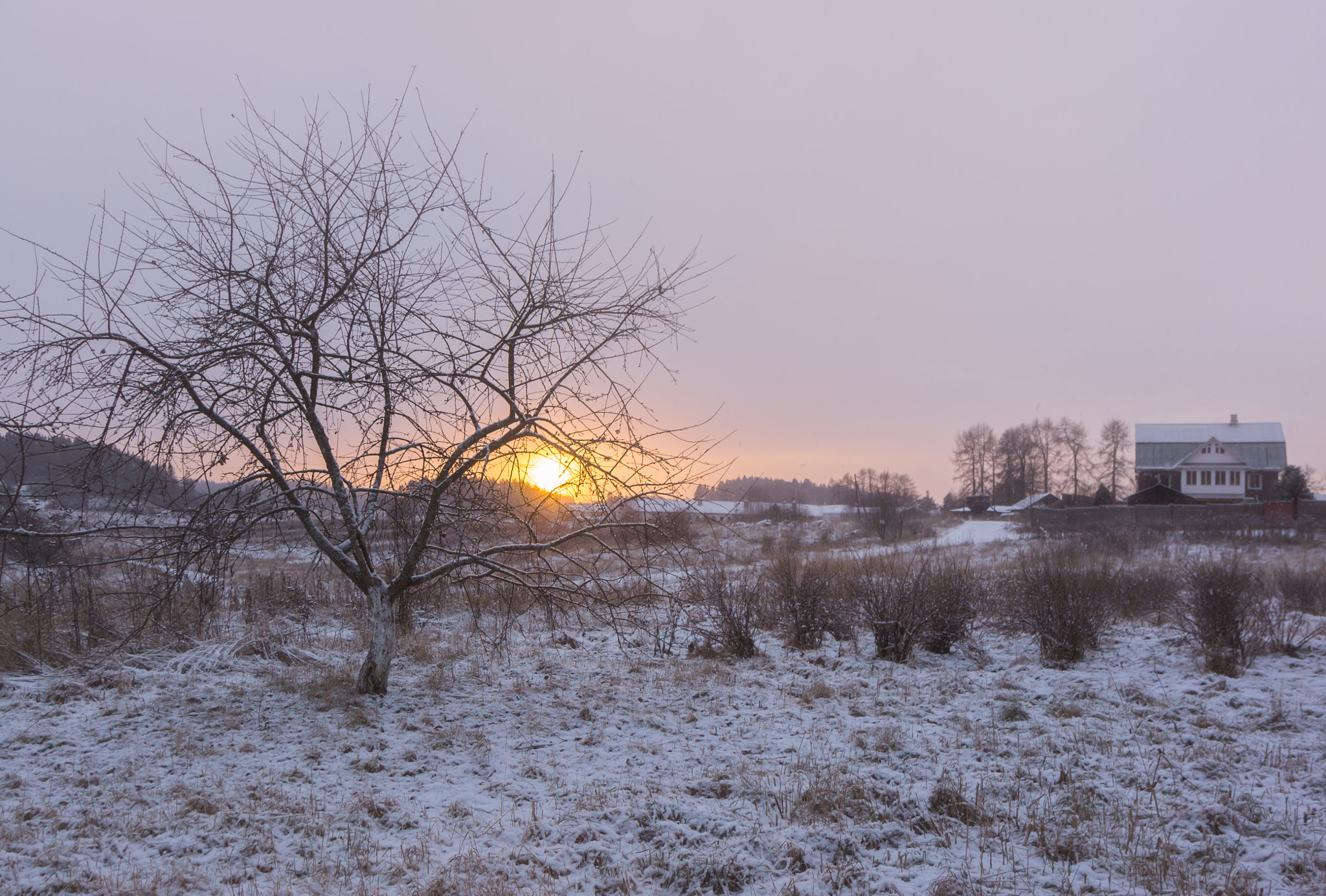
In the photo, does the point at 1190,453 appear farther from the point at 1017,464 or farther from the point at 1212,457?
the point at 1017,464

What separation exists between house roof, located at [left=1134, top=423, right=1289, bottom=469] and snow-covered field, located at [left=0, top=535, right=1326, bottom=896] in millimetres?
52294

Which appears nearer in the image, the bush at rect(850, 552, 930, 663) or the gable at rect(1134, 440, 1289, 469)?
the bush at rect(850, 552, 930, 663)

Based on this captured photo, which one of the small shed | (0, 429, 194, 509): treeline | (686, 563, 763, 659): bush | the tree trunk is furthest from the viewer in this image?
the small shed

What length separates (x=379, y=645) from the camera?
19.1 ft

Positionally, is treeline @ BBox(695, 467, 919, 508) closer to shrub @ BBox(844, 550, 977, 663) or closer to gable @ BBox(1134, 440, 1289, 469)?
shrub @ BBox(844, 550, 977, 663)

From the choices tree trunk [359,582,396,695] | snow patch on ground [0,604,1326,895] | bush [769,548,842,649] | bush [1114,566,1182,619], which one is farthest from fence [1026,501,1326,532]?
tree trunk [359,582,396,695]

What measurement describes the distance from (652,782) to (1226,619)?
769 cm

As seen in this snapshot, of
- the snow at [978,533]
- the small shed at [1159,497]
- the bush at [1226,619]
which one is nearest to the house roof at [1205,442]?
the small shed at [1159,497]

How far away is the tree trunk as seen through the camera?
18.6 ft

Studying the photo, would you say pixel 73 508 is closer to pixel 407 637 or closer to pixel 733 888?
pixel 407 637

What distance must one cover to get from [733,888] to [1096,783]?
274 centimetres

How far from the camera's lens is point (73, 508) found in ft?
16.9

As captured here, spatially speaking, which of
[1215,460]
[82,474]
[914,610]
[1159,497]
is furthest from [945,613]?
[1215,460]

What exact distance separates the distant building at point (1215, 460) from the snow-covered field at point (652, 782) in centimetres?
5089
